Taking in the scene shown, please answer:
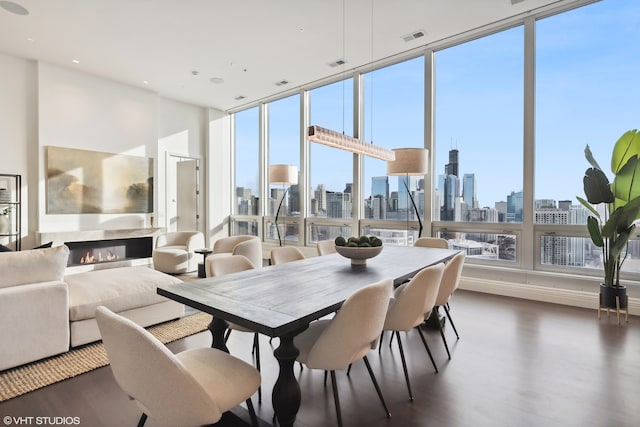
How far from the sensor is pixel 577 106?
4.00 m

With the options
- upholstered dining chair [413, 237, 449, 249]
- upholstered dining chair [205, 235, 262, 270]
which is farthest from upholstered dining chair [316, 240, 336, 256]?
upholstered dining chair [205, 235, 262, 270]

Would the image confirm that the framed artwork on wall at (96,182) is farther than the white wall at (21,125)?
Yes

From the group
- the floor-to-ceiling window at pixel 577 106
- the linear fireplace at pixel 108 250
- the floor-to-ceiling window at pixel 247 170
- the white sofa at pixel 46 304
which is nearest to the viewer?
the white sofa at pixel 46 304

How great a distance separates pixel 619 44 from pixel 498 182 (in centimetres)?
196

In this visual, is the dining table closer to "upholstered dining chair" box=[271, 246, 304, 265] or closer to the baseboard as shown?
"upholstered dining chair" box=[271, 246, 304, 265]

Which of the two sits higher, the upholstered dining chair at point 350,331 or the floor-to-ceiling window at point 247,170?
the floor-to-ceiling window at point 247,170

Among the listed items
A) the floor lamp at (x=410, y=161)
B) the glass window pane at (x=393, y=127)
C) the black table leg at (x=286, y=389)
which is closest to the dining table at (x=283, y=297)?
the black table leg at (x=286, y=389)

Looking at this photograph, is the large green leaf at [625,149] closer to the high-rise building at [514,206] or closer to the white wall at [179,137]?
the high-rise building at [514,206]

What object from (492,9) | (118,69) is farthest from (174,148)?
(492,9)

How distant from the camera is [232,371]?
1479 millimetres

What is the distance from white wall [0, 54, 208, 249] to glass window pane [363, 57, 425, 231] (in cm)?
436

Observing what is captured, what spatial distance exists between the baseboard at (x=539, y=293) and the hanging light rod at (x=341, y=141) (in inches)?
88.5

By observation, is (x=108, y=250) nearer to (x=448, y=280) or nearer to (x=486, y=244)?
(x=448, y=280)

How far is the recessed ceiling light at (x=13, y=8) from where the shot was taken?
150 inches
